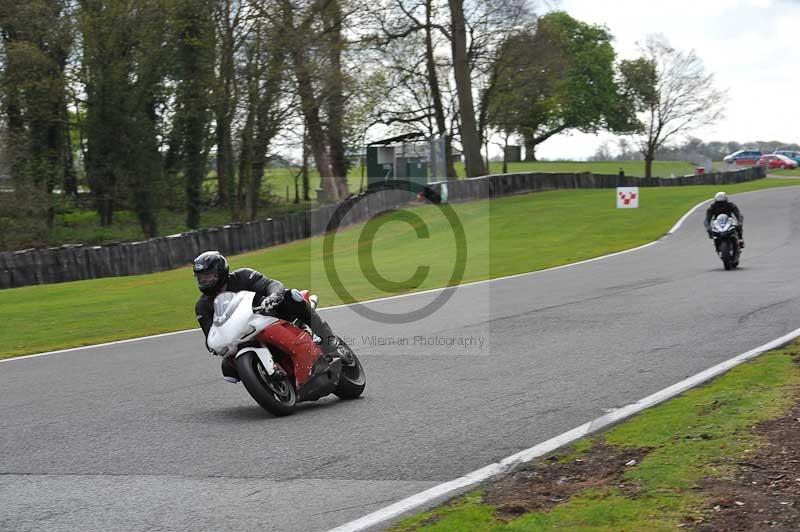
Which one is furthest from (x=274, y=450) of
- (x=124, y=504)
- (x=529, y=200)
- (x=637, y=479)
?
(x=529, y=200)

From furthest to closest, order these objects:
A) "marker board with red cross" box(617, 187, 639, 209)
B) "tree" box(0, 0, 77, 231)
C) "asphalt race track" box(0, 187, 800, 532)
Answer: "marker board with red cross" box(617, 187, 639, 209), "tree" box(0, 0, 77, 231), "asphalt race track" box(0, 187, 800, 532)

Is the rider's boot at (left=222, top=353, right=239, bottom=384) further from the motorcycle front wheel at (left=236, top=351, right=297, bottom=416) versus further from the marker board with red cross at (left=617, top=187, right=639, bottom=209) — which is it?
the marker board with red cross at (left=617, top=187, right=639, bottom=209)

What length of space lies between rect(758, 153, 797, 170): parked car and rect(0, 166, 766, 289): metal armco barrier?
1559 inches

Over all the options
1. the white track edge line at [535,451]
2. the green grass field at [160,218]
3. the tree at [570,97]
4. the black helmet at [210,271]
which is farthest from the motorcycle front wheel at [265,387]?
the tree at [570,97]

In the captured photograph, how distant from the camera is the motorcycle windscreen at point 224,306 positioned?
825 cm

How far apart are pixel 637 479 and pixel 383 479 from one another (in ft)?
5.07

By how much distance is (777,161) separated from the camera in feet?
267

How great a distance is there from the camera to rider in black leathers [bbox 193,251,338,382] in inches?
327

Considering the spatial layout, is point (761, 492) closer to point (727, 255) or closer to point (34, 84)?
point (727, 255)

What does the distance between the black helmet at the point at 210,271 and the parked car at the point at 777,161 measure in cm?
7838

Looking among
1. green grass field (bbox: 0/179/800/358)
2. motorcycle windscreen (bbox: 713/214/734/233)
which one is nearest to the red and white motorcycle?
green grass field (bbox: 0/179/800/358)

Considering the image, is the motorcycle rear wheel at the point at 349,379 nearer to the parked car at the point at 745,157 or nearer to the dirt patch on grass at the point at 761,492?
the dirt patch on grass at the point at 761,492

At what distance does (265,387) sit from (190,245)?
2203 cm

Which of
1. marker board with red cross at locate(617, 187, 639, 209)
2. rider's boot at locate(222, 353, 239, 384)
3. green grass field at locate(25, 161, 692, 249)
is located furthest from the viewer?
marker board with red cross at locate(617, 187, 639, 209)
